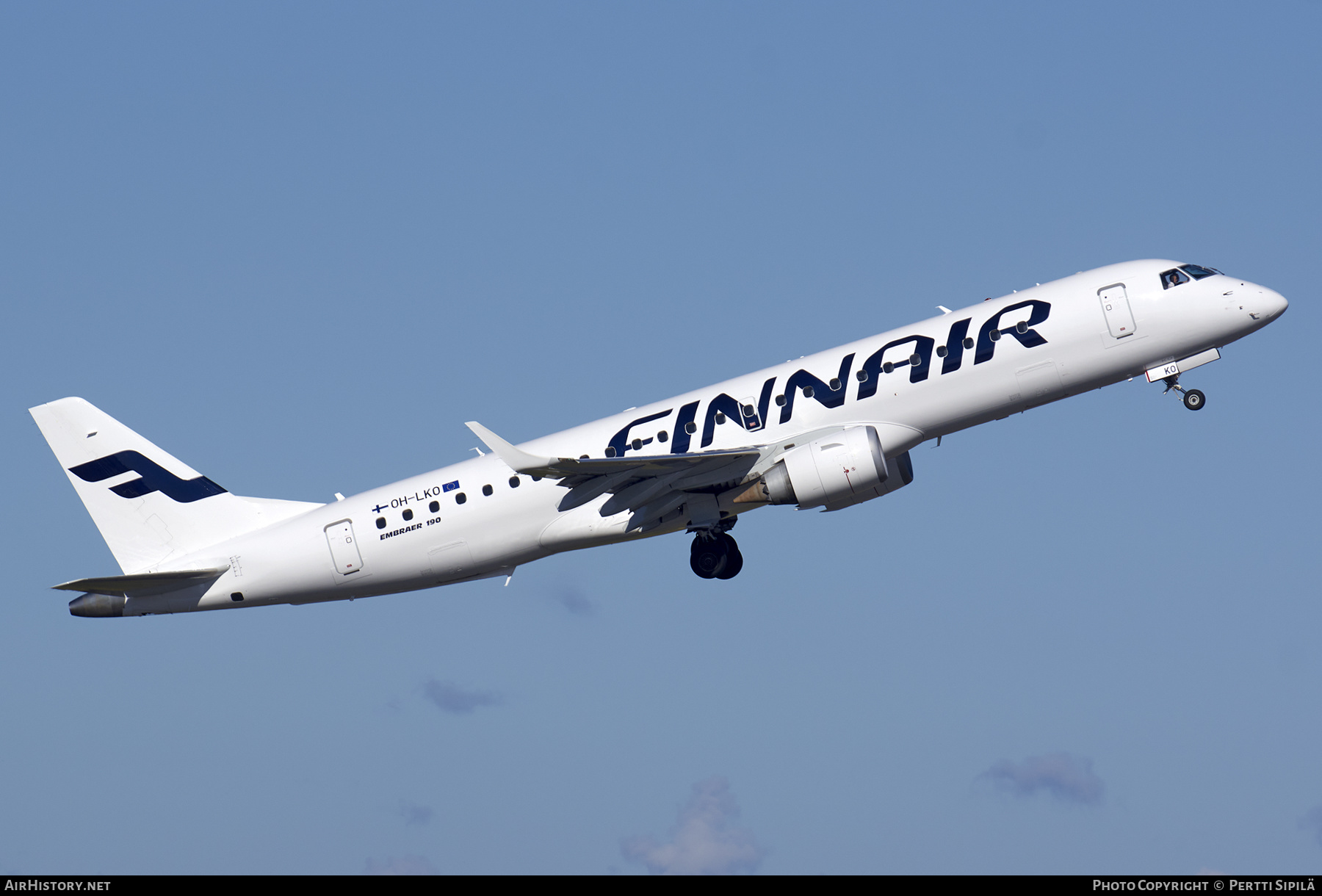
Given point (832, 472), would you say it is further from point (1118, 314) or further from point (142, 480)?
point (142, 480)

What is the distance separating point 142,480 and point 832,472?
839 inches

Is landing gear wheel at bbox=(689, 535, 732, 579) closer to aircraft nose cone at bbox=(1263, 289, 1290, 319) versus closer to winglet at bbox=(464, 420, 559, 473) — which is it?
winglet at bbox=(464, 420, 559, 473)

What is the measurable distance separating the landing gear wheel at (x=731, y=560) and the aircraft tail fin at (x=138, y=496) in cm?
1276

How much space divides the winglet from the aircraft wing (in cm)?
2

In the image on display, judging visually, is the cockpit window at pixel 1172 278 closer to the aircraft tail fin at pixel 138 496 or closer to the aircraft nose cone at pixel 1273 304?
the aircraft nose cone at pixel 1273 304

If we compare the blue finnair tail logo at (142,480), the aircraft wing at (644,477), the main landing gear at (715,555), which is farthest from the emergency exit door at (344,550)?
the main landing gear at (715,555)

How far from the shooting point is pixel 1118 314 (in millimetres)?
36781

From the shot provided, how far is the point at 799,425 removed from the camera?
125ft

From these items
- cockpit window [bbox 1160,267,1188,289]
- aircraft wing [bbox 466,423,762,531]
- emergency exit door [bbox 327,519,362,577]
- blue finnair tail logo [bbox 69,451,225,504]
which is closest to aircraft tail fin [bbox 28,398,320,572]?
blue finnair tail logo [bbox 69,451,225,504]

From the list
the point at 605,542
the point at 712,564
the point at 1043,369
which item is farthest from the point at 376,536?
the point at 1043,369

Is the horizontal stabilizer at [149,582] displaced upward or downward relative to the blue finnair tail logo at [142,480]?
downward

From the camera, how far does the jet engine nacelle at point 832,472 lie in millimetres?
36531

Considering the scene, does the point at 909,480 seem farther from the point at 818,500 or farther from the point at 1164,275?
the point at 1164,275

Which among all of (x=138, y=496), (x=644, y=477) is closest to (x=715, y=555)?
(x=644, y=477)
